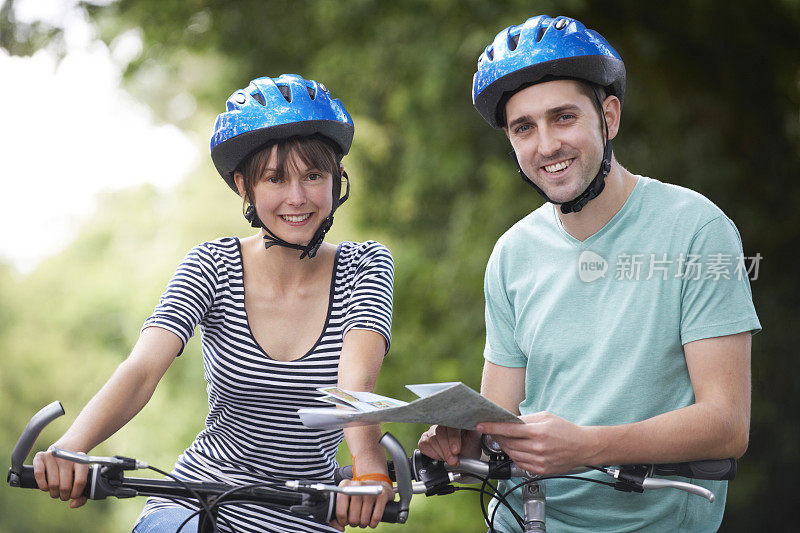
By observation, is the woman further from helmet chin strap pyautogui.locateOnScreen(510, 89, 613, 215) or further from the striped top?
helmet chin strap pyautogui.locateOnScreen(510, 89, 613, 215)

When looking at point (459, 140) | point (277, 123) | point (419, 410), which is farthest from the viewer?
point (459, 140)

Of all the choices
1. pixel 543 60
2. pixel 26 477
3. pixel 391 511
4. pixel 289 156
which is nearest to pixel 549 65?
pixel 543 60

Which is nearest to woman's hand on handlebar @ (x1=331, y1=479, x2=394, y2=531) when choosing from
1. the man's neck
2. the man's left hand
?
the man's left hand

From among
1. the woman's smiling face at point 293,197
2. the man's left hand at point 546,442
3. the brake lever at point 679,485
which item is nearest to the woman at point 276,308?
the woman's smiling face at point 293,197

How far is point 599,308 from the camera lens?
2590 mm

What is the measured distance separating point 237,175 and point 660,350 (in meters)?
1.45

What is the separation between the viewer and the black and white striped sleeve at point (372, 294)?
2707mm

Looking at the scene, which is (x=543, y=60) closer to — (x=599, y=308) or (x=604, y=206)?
(x=604, y=206)

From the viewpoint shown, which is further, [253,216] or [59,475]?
[253,216]

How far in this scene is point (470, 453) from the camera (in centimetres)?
250

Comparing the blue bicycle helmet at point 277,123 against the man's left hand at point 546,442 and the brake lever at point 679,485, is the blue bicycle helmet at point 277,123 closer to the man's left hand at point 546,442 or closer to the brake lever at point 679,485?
the man's left hand at point 546,442

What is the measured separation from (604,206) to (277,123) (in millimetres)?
1033

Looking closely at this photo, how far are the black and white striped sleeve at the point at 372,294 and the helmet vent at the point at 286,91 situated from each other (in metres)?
0.54

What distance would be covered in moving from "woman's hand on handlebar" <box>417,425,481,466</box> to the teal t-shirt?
13.4 inches
